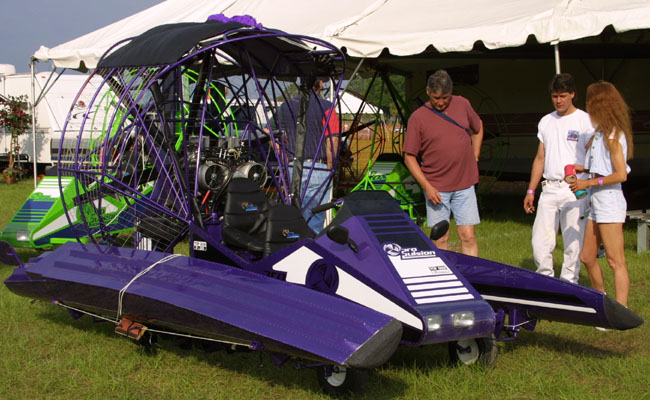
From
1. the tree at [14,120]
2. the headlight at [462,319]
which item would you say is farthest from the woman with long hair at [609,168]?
the tree at [14,120]

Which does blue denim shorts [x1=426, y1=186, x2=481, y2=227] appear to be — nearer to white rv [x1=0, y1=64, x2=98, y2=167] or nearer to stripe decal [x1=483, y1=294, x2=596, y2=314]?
stripe decal [x1=483, y1=294, x2=596, y2=314]

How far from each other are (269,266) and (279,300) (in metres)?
0.78

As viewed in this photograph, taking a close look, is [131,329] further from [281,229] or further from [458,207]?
[458,207]

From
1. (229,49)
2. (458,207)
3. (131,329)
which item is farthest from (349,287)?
(229,49)

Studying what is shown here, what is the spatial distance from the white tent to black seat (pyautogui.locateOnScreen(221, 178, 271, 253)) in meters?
3.81

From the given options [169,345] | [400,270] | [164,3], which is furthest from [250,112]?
[164,3]

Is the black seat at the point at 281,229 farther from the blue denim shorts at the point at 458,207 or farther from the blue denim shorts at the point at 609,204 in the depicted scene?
the blue denim shorts at the point at 609,204

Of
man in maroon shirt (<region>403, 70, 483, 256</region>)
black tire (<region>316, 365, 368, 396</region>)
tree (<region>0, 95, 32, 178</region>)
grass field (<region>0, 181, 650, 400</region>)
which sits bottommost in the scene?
grass field (<region>0, 181, 650, 400</region>)

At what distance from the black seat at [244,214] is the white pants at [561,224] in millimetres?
2170

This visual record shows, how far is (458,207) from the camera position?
19.2 ft

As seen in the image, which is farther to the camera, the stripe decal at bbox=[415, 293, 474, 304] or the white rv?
the white rv

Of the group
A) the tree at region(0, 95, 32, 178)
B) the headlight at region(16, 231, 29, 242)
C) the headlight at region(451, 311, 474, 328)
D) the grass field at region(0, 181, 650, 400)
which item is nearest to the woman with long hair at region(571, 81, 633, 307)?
the grass field at region(0, 181, 650, 400)

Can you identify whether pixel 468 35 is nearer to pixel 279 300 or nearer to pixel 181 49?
pixel 181 49

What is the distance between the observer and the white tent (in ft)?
25.0
